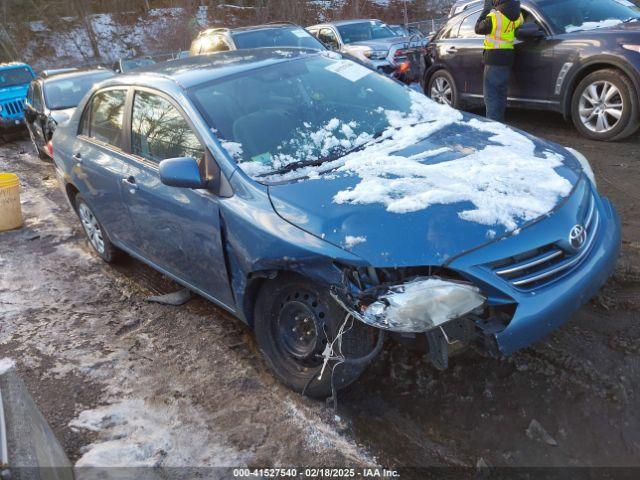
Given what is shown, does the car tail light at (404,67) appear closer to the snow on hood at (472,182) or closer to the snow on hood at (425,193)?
the snow on hood at (425,193)

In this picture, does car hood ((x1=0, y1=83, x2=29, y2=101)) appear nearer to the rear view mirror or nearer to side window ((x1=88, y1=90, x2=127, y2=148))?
side window ((x1=88, y1=90, x2=127, y2=148))

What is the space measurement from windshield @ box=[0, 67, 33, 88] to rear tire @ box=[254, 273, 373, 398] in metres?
13.3

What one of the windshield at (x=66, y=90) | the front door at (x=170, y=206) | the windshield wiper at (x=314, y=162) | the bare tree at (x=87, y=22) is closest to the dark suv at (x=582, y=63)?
the windshield wiper at (x=314, y=162)

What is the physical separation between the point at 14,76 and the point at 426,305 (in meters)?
14.5

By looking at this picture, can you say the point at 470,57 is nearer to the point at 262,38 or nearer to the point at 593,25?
the point at 593,25

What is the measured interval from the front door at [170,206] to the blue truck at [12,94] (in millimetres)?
10735

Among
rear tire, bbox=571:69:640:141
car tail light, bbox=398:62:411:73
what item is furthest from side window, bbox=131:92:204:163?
car tail light, bbox=398:62:411:73

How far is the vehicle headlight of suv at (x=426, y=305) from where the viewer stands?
230 cm

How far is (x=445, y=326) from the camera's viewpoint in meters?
2.42

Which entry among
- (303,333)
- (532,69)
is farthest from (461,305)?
(532,69)

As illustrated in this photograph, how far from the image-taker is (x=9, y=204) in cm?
646

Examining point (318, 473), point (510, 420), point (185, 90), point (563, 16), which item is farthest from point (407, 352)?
point (563, 16)

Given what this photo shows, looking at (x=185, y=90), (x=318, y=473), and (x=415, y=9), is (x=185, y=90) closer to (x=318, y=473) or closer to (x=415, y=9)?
(x=318, y=473)

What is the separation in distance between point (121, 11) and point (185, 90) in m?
33.5
